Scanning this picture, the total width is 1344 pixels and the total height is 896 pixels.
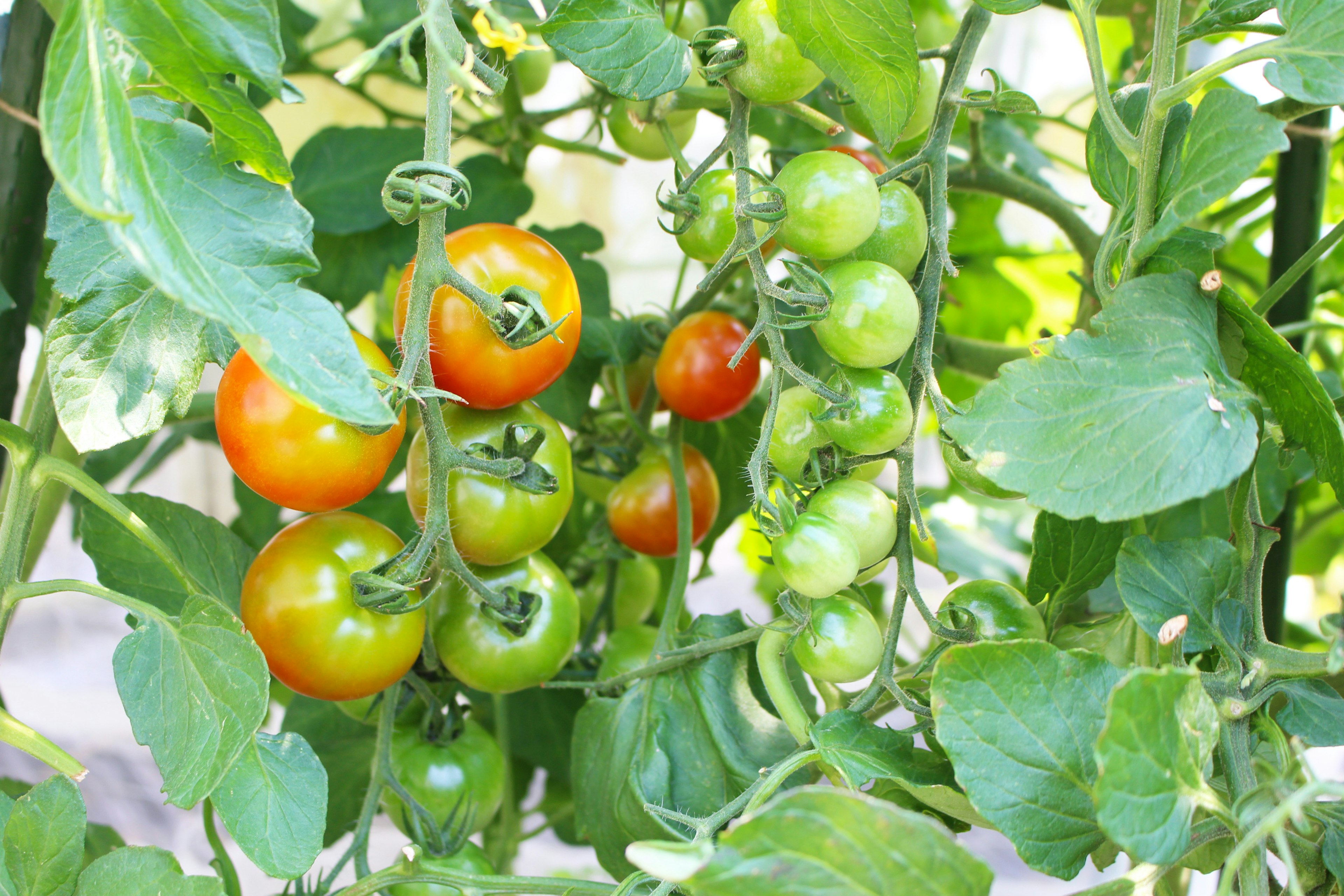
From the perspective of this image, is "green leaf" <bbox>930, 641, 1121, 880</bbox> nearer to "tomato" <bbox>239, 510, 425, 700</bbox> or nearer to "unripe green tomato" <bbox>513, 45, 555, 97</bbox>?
"tomato" <bbox>239, 510, 425, 700</bbox>

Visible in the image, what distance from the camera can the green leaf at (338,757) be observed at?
1.57ft

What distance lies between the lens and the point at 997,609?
313 millimetres

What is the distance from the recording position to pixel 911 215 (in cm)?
31

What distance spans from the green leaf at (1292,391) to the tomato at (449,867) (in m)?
0.30

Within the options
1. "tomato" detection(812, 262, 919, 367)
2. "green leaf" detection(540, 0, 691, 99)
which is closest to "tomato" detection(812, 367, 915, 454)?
"tomato" detection(812, 262, 919, 367)

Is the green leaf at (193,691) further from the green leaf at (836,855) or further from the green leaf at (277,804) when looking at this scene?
the green leaf at (836,855)

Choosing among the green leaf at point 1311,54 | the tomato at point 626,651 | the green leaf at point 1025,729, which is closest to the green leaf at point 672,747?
the tomato at point 626,651

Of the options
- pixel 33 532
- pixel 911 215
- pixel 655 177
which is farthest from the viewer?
pixel 655 177

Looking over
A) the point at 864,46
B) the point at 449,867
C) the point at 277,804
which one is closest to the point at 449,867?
the point at 449,867

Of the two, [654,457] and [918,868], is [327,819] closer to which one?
[654,457]

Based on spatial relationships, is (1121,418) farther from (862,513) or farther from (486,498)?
(486,498)

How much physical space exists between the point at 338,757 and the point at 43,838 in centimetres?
22

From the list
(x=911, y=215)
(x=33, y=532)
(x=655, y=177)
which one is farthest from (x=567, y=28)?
(x=655, y=177)

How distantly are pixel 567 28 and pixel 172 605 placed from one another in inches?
10.6
